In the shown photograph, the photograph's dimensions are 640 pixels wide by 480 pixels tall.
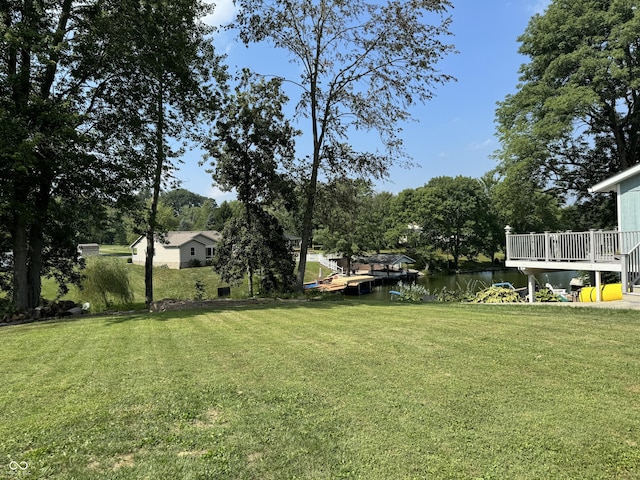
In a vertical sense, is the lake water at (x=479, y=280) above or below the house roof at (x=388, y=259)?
below

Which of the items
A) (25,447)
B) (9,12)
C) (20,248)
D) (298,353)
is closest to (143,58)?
(9,12)

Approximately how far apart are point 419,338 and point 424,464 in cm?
358

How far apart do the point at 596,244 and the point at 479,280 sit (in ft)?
77.3

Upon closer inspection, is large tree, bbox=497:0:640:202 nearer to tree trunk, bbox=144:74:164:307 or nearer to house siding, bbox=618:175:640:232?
house siding, bbox=618:175:640:232

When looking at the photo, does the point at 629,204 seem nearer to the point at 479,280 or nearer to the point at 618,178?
the point at 618,178

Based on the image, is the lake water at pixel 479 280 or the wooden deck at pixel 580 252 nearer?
the wooden deck at pixel 580 252

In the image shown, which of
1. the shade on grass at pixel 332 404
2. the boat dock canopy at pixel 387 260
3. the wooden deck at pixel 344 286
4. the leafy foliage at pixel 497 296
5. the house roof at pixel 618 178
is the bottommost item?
the wooden deck at pixel 344 286

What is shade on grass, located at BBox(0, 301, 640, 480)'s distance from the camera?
2.83 metres

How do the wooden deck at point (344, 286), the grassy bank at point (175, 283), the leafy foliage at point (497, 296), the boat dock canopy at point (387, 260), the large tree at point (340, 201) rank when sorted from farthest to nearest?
the boat dock canopy at point (387, 260) → the wooden deck at point (344, 286) → the grassy bank at point (175, 283) → the large tree at point (340, 201) → the leafy foliage at point (497, 296)

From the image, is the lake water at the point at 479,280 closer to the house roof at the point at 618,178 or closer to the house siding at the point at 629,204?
the house roof at the point at 618,178

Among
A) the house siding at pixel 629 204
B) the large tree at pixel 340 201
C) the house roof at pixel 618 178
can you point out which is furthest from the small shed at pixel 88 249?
the house siding at pixel 629 204

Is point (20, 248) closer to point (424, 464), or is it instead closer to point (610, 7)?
point (424, 464)

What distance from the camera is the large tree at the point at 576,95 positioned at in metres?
16.7

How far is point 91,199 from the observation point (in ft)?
41.1
